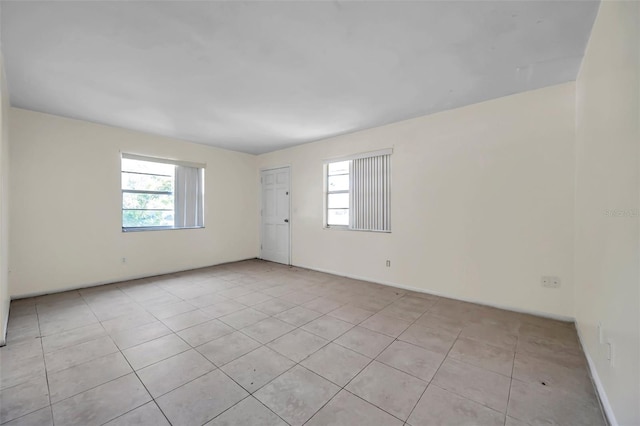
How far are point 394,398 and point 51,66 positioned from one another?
4009 millimetres

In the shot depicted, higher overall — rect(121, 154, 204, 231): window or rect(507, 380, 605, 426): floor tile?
rect(121, 154, 204, 231): window

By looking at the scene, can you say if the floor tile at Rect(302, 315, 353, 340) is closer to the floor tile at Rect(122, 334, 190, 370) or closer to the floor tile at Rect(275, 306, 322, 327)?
the floor tile at Rect(275, 306, 322, 327)

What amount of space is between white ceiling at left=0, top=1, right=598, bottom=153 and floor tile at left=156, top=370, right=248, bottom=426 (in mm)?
2569

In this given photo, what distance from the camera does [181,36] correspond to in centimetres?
197

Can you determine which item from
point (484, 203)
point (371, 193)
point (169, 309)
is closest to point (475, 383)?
point (484, 203)

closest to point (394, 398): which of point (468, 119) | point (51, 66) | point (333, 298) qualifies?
point (333, 298)

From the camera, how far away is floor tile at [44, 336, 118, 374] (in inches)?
79.0

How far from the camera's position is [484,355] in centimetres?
213

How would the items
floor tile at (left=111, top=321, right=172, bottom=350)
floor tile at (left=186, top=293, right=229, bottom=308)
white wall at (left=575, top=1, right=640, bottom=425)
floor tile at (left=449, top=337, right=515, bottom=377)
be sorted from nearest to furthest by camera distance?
white wall at (left=575, top=1, right=640, bottom=425) < floor tile at (left=449, top=337, right=515, bottom=377) < floor tile at (left=111, top=321, right=172, bottom=350) < floor tile at (left=186, top=293, right=229, bottom=308)

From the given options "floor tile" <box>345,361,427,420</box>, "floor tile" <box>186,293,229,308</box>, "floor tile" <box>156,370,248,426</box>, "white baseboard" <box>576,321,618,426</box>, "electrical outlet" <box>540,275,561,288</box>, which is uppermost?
"electrical outlet" <box>540,275,561,288</box>

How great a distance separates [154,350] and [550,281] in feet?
13.3

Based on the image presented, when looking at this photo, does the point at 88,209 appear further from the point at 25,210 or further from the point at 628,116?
the point at 628,116

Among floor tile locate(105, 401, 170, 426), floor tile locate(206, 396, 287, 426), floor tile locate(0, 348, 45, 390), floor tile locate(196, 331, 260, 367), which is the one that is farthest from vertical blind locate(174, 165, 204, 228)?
floor tile locate(206, 396, 287, 426)

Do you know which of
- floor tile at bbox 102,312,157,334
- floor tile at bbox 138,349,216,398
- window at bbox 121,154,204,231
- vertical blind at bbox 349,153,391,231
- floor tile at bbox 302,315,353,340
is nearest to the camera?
floor tile at bbox 138,349,216,398
